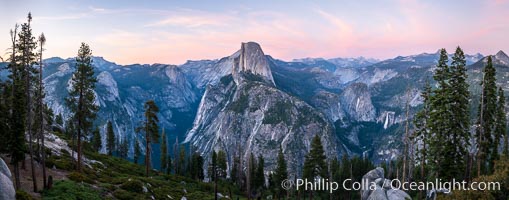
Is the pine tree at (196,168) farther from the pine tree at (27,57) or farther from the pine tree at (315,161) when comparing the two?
the pine tree at (27,57)

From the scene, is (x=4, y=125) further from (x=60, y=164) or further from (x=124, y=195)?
(x=60, y=164)

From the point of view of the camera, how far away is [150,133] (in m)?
62.3

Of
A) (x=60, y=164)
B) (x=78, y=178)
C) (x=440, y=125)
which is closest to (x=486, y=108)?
(x=440, y=125)

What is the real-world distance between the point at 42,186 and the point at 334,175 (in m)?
91.4

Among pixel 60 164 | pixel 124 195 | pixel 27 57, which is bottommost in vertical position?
pixel 124 195

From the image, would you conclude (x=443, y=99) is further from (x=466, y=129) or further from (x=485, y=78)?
(x=485, y=78)

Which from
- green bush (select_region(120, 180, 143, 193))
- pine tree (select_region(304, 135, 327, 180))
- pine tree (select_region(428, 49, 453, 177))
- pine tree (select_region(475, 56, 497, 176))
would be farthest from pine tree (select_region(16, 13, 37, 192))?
pine tree (select_region(304, 135, 327, 180))

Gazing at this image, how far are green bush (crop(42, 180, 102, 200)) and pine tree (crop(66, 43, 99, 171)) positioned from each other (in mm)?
13614

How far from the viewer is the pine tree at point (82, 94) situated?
46781 mm

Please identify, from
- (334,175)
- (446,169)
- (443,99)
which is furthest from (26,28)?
(334,175)

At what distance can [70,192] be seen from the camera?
31.3 meters

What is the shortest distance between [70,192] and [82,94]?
1988 cm

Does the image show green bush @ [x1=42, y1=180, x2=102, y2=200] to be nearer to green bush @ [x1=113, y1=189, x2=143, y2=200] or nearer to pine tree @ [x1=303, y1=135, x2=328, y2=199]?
green bush @ [x1=113, y1=189, x2=143, y2=200]

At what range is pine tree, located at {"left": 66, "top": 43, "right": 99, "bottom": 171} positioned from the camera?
46.8 meters
